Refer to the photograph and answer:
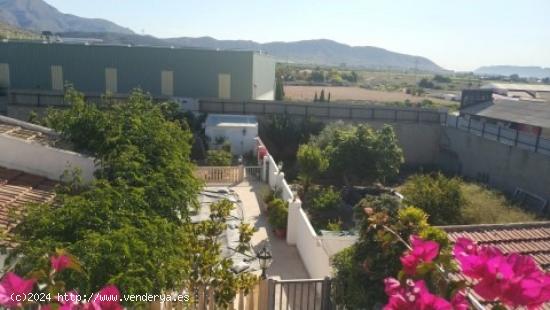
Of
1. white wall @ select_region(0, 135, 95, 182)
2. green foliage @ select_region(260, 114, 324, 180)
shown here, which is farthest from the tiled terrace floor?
green foliage @ select_region(260, 114, 324, 180)

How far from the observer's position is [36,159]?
29.6 ft

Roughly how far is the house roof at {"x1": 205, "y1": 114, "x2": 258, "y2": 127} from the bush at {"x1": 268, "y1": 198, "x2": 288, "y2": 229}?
928 centimetres

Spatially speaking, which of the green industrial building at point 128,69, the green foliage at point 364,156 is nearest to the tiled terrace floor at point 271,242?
the green foliage at point 364,156

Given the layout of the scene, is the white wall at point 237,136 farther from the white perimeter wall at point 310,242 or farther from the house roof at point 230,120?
the white perimeter wall at point 310,242

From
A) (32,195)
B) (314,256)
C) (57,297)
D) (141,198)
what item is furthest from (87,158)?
(57,297)

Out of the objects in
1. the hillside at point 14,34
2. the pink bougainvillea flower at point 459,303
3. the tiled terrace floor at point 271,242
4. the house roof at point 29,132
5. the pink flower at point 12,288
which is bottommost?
the tiled terrace floor at point 271,242

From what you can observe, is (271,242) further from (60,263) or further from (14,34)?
(14,34)

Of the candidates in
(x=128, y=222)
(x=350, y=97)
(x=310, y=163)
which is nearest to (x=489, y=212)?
(x=310, y=163)

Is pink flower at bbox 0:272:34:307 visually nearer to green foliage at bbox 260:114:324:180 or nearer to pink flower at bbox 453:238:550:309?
pink flower at bbox 453:238:550:309

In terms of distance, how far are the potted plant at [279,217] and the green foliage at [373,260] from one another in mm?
5826

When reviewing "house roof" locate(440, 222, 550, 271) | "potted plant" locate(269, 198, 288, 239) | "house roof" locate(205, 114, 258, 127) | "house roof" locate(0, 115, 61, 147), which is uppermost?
"house roof" locate(0, 115, 61, 147)

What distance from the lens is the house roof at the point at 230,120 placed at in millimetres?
22406

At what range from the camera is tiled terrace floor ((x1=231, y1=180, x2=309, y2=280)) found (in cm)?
1108

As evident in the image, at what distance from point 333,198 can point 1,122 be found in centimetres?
962
